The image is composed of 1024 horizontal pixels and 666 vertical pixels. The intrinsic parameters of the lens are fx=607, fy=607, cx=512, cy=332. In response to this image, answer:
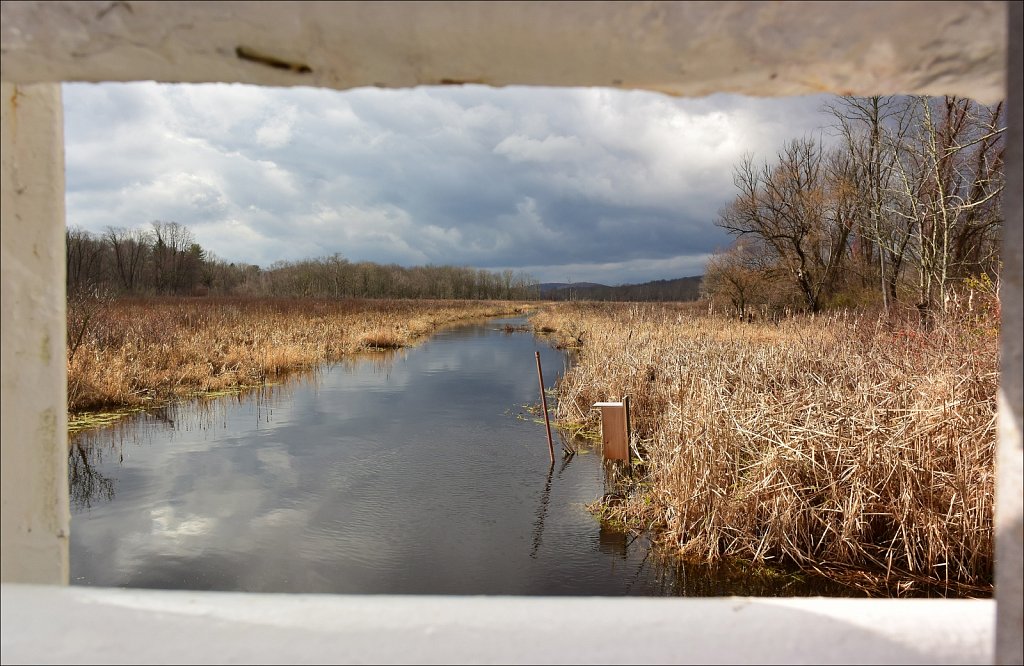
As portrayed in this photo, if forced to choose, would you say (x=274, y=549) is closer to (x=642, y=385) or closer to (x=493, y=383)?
(x=642, y=385)

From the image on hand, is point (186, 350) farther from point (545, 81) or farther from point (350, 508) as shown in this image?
point (545, 81)

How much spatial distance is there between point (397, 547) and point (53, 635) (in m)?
4.26

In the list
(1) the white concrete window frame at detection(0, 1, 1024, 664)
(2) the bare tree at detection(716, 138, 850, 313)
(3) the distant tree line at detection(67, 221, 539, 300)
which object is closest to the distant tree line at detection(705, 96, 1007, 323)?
(2) the bare tree at detection(716, 138, 850, 313)

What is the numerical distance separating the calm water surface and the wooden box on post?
0.35 metres

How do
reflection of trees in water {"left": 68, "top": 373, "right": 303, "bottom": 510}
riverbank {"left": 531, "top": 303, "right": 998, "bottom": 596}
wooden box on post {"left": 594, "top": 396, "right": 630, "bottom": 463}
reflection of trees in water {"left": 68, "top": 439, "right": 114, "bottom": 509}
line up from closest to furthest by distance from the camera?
riverbank {"left": 531, "top": 303, "right": 998, "bottom": 596} → reflection of trees in water {"left": 68, "top": 439, "right": 114, "bottom": 509} → reflection of trees in water {"left": 68, "top": 373, "right": 303, "bottom": 510} → wooden box on post {"left": 594, "top": 396, "right": 630, "bottom": 463}

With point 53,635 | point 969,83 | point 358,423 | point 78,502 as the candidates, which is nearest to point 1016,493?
point 969,83

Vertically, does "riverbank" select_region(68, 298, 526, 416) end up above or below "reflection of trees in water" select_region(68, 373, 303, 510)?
above

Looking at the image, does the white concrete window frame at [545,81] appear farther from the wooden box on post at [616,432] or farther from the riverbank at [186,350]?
the riverbank at [186,350]

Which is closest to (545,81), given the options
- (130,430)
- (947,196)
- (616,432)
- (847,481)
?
(847,481)

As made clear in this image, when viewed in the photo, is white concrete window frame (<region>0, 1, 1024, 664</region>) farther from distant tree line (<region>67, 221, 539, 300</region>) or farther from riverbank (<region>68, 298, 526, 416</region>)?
distant tree line (<region>67, 221, 539, 300</region>)

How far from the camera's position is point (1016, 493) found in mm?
808

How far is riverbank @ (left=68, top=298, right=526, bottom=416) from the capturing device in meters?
8.74

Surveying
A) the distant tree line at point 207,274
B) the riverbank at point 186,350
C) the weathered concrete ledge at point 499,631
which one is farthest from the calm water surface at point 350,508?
the distant tree line at point 207,274

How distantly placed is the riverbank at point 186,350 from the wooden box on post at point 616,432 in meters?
6.88
